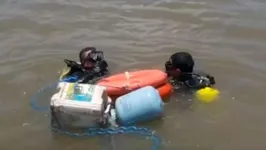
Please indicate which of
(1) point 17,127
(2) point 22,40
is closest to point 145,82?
(1) point 17,127

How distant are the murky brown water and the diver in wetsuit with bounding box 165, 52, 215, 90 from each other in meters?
0.26

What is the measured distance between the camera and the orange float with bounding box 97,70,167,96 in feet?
18.2

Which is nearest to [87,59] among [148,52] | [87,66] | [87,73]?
[87,66]

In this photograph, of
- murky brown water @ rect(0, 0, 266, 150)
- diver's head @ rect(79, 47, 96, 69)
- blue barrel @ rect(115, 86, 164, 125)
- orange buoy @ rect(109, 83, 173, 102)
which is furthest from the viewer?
diver's head @ rect(79, 47, 96, 69)

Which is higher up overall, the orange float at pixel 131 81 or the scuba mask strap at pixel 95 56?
the scuba mask strap at pixel 95 56

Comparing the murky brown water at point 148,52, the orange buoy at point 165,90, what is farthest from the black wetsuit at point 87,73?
the orange buoy at point 165,90

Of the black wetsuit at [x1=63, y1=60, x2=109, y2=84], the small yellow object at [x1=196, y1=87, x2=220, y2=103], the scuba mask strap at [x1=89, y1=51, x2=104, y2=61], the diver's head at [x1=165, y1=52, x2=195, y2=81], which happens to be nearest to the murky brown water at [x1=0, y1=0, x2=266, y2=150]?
the small yellow object at [x1=196, y1=87, x2=220, y2=103]

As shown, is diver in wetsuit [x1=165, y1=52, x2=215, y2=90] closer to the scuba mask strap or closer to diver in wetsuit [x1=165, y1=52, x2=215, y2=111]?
diver in wetsuit [x1=165, y1=52, x2=215, y2=111]

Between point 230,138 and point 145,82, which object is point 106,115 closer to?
point 145,82

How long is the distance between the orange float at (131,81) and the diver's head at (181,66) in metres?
0.22

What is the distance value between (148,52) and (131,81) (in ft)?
5.85

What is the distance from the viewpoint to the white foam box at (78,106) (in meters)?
5.02

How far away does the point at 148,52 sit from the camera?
24.1 feet

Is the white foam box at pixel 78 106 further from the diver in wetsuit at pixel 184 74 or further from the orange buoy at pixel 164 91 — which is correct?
the diver in wetsuit at pixel 184 74
